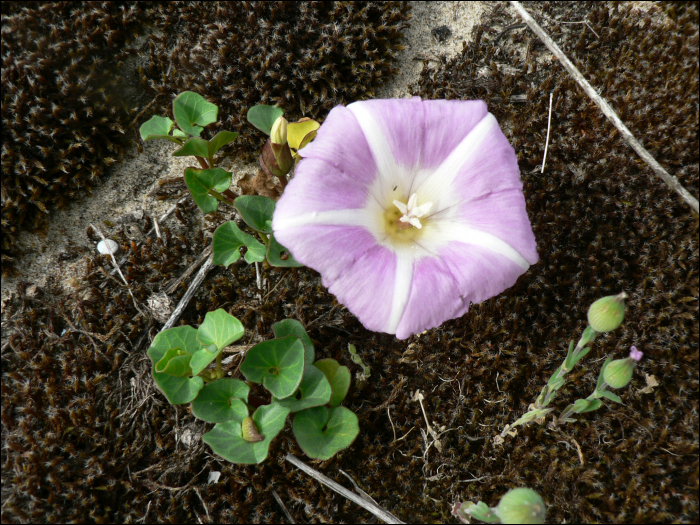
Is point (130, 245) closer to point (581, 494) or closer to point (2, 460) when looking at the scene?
point (2, 460)

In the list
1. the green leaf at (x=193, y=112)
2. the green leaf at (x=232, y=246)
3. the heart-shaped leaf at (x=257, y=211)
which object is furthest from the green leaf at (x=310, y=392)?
the green leaf at (x=193, y=112)

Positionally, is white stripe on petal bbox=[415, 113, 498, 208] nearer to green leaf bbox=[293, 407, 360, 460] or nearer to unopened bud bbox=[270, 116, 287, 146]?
unopened bud bbox=[270, 116, 287, 146]

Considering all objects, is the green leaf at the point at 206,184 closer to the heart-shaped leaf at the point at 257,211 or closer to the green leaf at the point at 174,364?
the heart-shaped leaf at the point at 257,211

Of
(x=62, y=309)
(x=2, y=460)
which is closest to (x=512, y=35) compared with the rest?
(x=62, y=309)

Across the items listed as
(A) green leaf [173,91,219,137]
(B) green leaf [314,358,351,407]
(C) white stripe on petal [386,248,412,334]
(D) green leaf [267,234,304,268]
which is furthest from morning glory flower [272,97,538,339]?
(A) green leaf [173,91,219,137]

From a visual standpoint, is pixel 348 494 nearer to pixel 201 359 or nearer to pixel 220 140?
pixel 201 359

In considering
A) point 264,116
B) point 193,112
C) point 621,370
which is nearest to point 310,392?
point 621,370
